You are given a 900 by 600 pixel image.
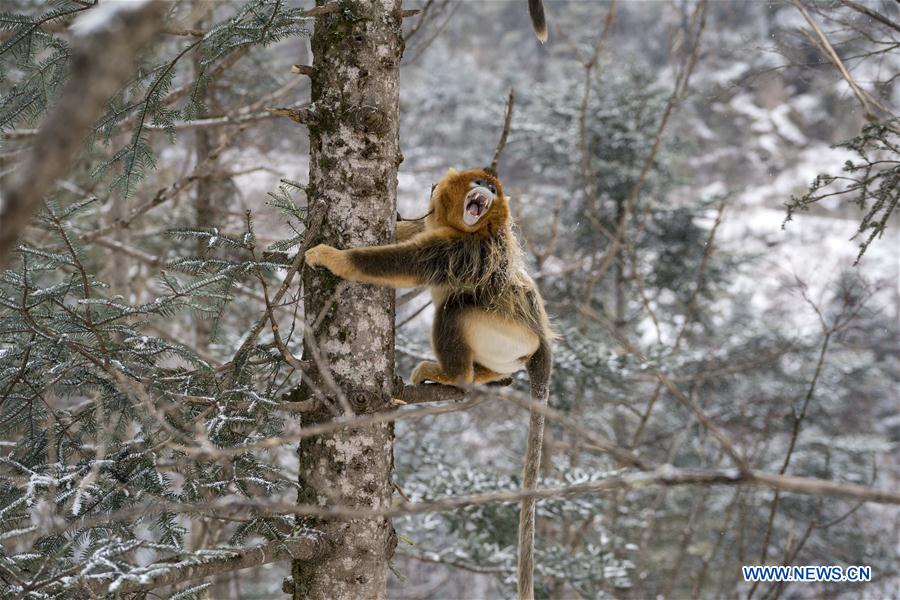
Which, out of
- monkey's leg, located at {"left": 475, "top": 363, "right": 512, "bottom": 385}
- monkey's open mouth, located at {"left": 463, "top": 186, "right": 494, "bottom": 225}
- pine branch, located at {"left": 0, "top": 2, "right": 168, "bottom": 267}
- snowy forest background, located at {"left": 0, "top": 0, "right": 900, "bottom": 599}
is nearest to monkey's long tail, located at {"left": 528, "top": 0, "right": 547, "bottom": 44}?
snowy forest background, located at {"left": 0, "top": 0, "right": 900, "bottom": 599}

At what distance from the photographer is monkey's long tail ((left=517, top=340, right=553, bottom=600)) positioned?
2412 millimetres

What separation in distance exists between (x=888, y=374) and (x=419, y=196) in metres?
10.5

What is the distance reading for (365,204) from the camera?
2.20 m

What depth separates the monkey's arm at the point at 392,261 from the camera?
6.86ft

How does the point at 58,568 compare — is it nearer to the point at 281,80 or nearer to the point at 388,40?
the point at 388,40

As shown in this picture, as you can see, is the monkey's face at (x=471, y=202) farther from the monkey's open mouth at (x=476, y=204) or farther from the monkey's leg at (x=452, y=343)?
the monkey's leg at (x=452, y=343)

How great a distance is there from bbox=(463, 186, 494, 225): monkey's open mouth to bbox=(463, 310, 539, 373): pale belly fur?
0.42m

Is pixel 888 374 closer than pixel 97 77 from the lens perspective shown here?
No

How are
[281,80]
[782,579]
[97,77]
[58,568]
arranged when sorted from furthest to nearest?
[281,80] → [782,579] → [58,568] → [97,77]

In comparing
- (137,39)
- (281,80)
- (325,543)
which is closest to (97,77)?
(137,39)

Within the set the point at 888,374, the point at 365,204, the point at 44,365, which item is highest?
the point at 888,374

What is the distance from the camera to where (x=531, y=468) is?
8.97 ft

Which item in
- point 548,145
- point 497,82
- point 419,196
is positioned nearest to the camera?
point 548,145

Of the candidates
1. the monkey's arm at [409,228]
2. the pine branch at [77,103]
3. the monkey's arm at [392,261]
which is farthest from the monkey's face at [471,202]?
the pine branch at [77,103]
